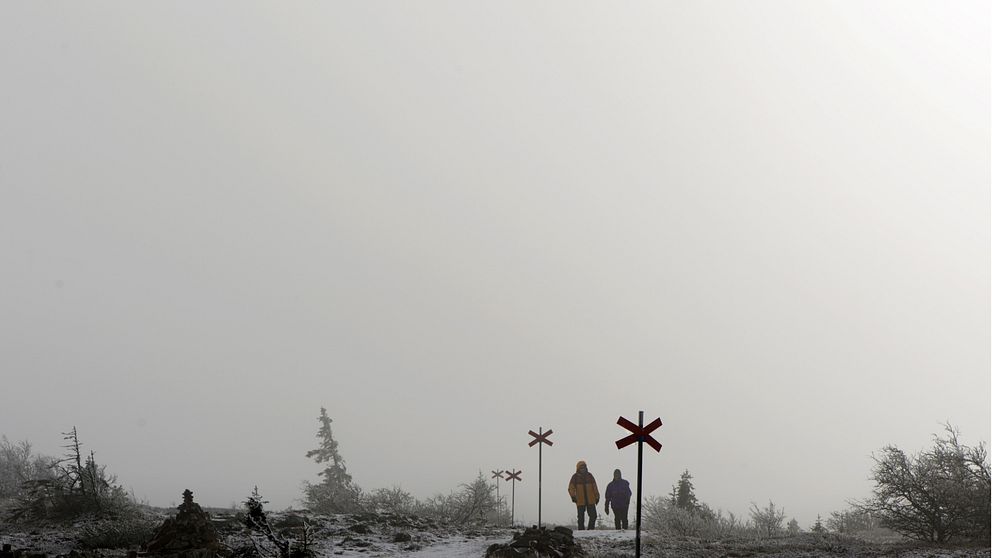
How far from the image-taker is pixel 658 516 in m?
23.2

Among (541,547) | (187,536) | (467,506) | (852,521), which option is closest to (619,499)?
(467,506)

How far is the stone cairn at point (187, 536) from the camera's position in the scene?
439 inches

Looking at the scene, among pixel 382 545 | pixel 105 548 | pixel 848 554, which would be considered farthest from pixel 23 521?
pixel 848 554

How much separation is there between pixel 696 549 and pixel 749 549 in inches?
51.3

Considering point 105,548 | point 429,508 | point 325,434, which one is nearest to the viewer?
point 105,548

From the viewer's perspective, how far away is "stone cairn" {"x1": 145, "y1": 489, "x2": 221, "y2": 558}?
11.2 meters

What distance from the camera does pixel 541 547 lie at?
1333 centimetres

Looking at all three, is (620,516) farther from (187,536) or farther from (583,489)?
(187,536)

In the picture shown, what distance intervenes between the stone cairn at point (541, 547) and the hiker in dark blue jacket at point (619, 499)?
8808mm

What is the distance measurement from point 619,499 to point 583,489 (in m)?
1.40

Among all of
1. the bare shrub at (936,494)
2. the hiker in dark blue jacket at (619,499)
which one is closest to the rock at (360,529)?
the hiker in dark blue jacket at (619,499)

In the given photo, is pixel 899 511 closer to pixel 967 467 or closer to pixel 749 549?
pixel 967 467

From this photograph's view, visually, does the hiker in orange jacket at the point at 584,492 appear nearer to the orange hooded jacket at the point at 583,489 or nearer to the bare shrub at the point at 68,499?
the orange hooded jacket at the point at 583,489

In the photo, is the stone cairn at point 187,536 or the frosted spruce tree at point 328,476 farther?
the frosted spruce tree at point 328,476
